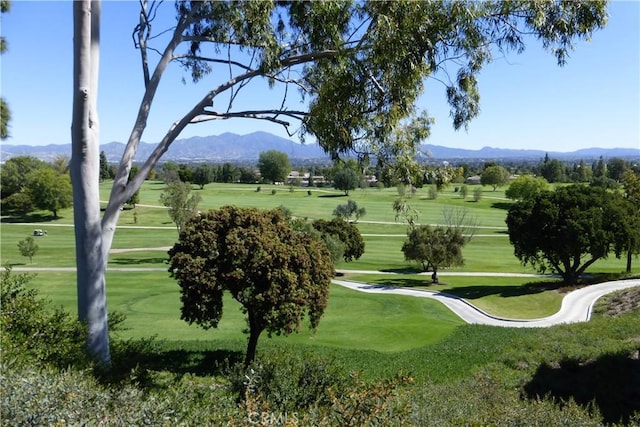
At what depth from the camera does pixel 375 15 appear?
8.48m

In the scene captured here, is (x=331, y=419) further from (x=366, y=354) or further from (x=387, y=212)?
(x=387, y=212)

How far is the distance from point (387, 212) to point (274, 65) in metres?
77.0

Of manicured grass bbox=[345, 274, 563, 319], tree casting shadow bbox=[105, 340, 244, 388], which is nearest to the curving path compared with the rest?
manicured grass bbox=[345, 274, 563, 319]

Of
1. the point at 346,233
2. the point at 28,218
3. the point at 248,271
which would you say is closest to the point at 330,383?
the point at 248,271

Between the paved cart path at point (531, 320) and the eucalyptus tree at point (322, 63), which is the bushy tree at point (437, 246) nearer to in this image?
the paved cart path at point (531, 320)

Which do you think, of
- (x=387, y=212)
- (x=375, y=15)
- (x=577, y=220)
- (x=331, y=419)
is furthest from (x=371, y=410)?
(x=387, y=212)

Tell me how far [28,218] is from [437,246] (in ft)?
204

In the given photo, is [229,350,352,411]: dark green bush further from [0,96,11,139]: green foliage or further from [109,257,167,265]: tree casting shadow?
[109,257,167,265]: tree casting shadow

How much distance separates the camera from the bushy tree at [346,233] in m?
42.2

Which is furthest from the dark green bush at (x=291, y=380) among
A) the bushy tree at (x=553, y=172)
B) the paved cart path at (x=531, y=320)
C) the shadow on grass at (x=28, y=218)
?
the bushy tree at (x=553, y=172)

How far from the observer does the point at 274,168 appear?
125 m

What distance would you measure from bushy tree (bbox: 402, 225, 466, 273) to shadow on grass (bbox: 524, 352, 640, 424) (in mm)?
25261

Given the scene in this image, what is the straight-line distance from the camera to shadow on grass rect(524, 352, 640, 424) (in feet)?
35.7

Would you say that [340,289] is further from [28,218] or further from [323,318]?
[28,218]
